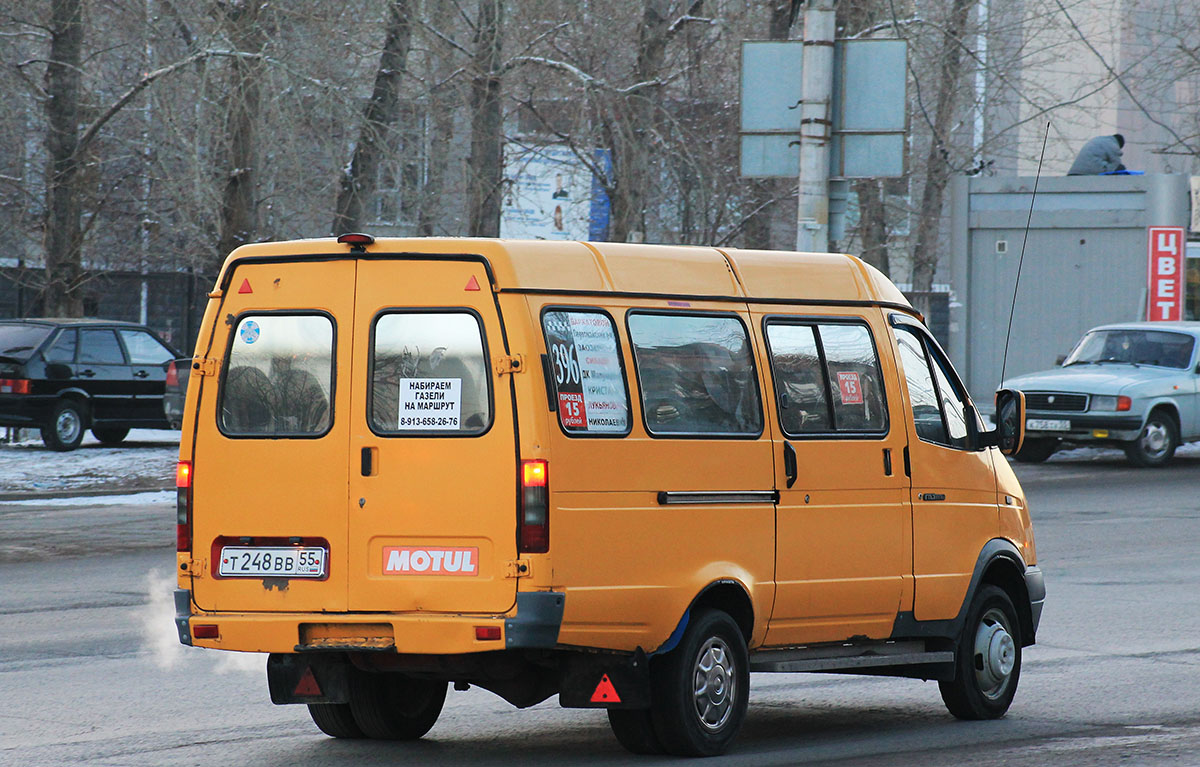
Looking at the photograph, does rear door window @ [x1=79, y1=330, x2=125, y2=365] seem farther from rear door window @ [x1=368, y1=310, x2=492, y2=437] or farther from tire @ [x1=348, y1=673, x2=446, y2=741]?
rear door window @ [x1=368, y1=310, x2=492, y2=437]

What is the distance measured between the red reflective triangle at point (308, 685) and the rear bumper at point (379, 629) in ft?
0.62

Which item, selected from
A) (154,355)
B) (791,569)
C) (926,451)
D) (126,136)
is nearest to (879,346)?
(926,451)

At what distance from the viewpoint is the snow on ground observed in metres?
19.1

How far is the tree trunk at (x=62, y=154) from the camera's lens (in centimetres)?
2073

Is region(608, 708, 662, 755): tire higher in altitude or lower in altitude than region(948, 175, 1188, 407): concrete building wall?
lower

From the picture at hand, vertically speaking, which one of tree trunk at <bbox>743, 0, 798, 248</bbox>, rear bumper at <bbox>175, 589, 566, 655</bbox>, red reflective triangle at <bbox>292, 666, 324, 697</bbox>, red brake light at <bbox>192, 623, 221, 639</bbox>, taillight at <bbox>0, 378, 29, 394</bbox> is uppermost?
tree trunk at <bbox>743, 0, 798, 248</bbox>

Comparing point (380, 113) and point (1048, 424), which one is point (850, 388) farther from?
point (380, 113)

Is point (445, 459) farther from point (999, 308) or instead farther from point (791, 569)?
point (999, 308)

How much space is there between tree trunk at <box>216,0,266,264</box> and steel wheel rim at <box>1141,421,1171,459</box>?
11.0 metres

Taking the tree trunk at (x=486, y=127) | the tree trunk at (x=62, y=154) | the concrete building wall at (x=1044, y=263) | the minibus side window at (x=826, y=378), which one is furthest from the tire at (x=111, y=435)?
the minibus side window at (x=826, y=378)

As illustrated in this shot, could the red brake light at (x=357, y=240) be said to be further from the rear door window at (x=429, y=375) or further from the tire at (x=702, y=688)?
the tire at (x=702, y=688)

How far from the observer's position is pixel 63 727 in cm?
733

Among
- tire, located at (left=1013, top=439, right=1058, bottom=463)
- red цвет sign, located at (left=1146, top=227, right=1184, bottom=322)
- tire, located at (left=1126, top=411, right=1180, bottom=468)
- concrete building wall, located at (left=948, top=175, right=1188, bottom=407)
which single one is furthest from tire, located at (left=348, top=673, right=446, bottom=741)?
red цвет sign, located at (left=1146, top=227, right=1184, bottom=322)

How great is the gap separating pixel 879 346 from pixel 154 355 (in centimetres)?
1748
